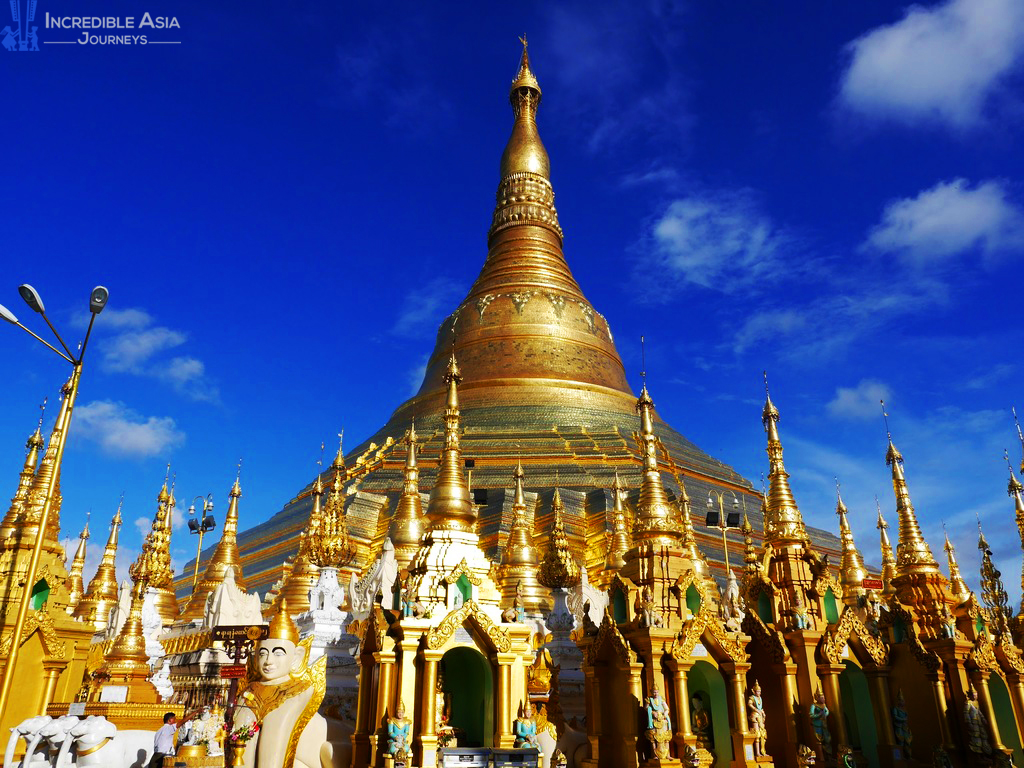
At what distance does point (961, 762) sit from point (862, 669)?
1971 mm

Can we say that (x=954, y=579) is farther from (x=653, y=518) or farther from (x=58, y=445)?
(x=58, y=445)

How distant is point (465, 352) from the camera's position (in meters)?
36.8

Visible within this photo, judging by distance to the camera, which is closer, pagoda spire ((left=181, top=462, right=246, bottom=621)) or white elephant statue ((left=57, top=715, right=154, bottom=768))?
white elephant statue ((left=57, top=715, right=154, bottom=768))

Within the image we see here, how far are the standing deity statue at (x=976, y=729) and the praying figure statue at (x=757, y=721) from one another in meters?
3.93

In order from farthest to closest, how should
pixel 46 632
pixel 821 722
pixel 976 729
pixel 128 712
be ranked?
pixel 46 632 → pixel 128 712 → pixel 976 729 → pixel 821 722

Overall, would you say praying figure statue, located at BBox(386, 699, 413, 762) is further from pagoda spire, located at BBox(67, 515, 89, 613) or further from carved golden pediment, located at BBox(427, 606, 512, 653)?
pagoda spire, located at BBox(67, 515, 89, 613)

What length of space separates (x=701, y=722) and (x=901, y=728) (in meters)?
3.55

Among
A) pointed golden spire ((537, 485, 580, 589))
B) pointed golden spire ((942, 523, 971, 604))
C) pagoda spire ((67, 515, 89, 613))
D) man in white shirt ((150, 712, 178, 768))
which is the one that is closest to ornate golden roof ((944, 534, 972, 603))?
pointed golden spire ((942, 523, 971, 604))

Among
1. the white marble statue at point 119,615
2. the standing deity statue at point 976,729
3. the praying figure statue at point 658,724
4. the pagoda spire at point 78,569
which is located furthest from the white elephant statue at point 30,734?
the pagoda spire at point 78,569

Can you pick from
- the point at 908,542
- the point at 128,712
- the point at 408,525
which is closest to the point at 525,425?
the point at 408,525

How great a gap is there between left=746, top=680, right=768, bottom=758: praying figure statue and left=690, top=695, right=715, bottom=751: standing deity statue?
2.58 feet

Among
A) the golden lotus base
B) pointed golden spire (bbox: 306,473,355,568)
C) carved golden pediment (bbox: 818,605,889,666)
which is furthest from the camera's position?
pointed golden spire (bbox: 306,473,355,568)

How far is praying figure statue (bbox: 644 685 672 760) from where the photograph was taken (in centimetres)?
1031

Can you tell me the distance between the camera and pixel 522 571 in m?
18.0
